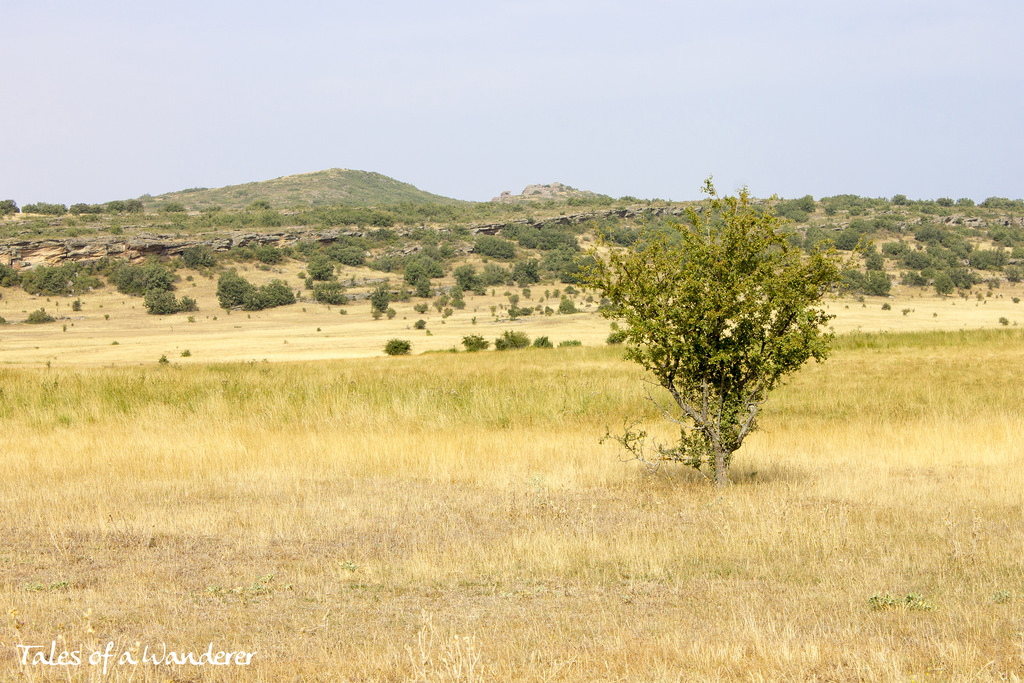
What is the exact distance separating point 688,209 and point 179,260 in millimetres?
85002

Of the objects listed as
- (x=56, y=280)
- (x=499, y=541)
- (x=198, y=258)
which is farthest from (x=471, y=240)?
(x=499, y=541)

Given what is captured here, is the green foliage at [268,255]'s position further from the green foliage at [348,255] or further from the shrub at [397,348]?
the shrub at [397,348]

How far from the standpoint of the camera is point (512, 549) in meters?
7.38

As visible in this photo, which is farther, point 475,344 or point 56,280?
point 56,280

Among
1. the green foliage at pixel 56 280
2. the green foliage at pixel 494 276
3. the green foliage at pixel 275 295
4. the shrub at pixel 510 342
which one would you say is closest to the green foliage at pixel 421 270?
the green foliage at pixel 494 276

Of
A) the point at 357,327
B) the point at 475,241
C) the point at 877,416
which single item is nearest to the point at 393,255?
the point at 475,241

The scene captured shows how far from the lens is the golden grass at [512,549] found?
16.4ft

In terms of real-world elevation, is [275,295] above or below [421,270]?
below

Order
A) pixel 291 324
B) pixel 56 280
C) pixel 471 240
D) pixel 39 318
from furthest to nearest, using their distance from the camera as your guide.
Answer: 1. pixel 471 240
2. pixel 56 280
3. pixel 291 324
4. pixel 39 318

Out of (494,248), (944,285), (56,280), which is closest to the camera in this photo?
(56,280)

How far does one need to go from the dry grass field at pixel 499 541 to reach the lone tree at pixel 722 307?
1.19m

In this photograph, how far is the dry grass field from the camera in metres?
5.00

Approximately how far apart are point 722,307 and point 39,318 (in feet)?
221

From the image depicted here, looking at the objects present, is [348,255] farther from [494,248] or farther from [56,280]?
[56,280]
